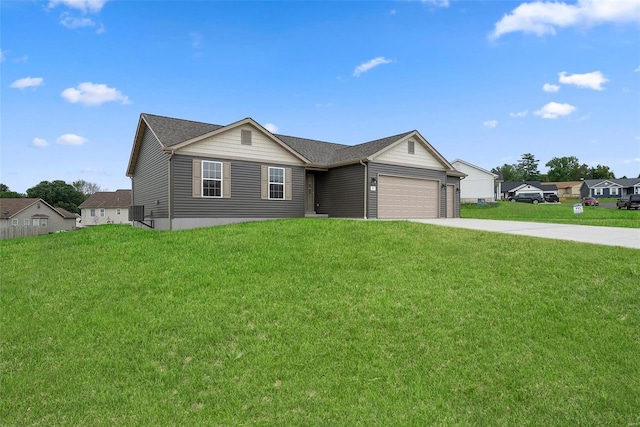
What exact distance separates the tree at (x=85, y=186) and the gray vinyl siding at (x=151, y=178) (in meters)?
68.5

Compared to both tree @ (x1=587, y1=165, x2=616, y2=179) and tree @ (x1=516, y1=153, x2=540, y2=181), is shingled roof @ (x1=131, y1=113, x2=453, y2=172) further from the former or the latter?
tree @ (x1=516, y1=153, x2=540, y2=181)

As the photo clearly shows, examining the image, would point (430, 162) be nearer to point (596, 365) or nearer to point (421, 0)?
point (421, 0)

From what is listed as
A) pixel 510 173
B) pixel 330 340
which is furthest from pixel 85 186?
pixel 510 173

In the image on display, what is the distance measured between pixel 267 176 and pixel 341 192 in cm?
415

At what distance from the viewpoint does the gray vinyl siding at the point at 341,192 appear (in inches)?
660

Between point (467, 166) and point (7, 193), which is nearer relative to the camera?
point (467, 166)

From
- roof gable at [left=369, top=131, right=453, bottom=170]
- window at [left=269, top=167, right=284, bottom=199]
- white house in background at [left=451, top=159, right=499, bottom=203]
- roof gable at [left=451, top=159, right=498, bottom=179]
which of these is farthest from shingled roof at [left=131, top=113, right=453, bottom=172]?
white house in background at [left=451, top=159, right=499, bottom=203]

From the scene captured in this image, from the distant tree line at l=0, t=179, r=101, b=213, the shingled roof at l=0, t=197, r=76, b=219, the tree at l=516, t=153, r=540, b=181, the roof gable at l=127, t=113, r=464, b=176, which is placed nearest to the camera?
the roof gable at l=127, t=113, r=464, b=176

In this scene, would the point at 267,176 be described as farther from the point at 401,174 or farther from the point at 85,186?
the point at 85,186

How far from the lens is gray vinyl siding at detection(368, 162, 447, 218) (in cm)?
1655

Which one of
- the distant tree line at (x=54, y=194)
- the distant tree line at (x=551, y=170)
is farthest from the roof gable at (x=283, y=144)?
the distant tree line at (x=551, y=170)

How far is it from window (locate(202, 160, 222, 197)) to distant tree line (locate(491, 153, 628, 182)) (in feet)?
266

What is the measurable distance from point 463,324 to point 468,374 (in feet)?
3.45

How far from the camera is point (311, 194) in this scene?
1883 cm
